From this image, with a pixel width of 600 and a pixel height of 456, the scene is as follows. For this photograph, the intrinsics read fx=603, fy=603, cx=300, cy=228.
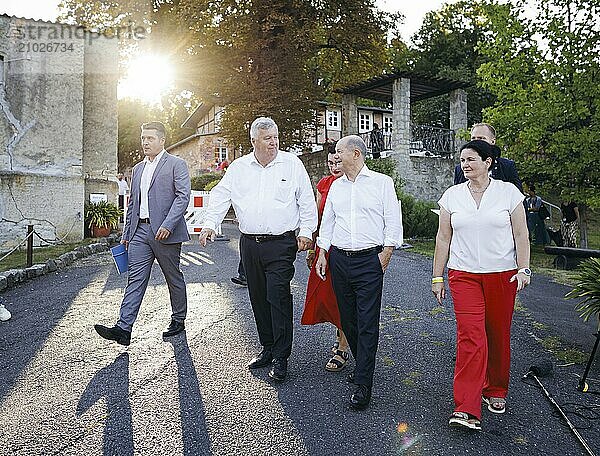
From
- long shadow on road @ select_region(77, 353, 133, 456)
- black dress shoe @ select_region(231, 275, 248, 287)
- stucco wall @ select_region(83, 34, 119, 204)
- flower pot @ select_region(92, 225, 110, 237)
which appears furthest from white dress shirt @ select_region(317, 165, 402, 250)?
stucco wall @ select_region(83, 34, 119, 204)

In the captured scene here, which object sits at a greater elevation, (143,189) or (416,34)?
(416,34)

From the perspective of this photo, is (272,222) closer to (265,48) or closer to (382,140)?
(265,48)

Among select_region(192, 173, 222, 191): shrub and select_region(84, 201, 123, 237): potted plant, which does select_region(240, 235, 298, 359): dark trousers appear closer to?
select_region(84, 201, 123, 237): potted plant

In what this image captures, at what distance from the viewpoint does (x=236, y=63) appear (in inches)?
977

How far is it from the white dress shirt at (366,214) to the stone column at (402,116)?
19947mm

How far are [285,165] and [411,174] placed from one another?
20041mm

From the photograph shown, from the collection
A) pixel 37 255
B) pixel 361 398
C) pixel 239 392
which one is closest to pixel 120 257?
pixel 239 392

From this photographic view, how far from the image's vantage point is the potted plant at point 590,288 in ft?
18.7

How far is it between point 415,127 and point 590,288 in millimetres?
21227

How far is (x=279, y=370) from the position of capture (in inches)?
191

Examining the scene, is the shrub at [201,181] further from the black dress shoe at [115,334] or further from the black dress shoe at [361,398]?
the black dress shoe at [361,398]

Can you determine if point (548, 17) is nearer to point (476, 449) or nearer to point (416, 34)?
point (476, 449)

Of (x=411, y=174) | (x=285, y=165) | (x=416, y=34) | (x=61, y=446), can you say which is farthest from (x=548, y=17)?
(x=416, y=34)

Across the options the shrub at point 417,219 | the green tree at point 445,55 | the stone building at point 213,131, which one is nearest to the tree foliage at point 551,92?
the shrub at point 417,219
